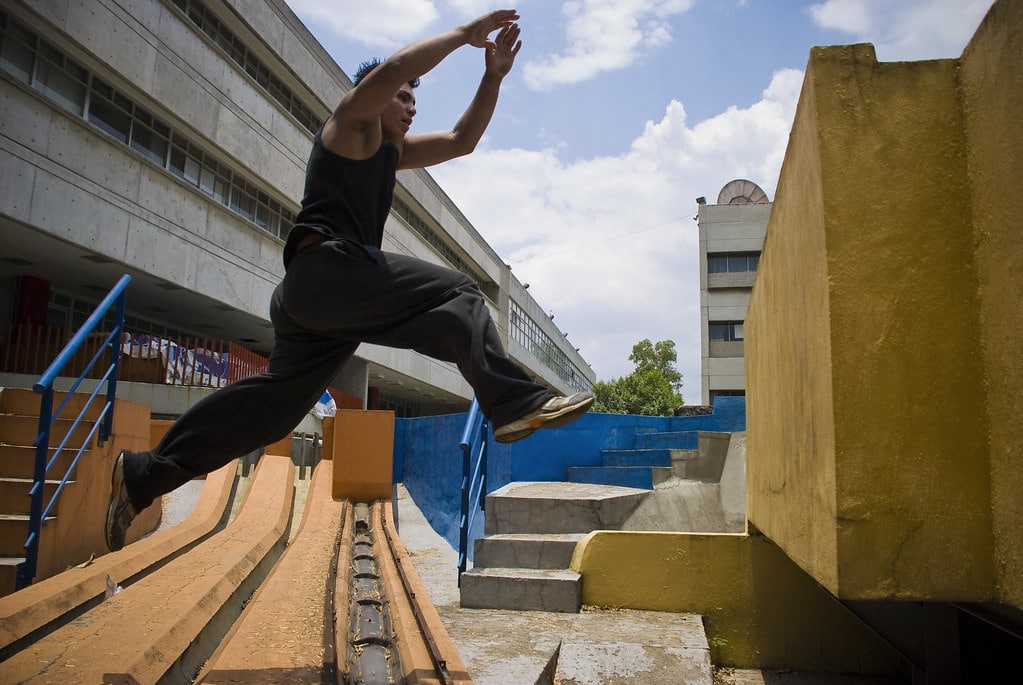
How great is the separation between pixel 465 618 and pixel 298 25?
19094 millimetres

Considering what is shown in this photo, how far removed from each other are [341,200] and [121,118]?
13764 mm

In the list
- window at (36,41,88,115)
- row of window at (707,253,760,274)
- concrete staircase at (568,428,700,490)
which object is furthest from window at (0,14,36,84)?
row of window at (707,253,760,274)

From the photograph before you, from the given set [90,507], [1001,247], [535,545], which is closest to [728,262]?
[535,545]

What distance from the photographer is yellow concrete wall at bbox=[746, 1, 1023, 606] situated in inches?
63.3

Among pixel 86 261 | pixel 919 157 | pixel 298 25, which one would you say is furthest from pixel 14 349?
pixel 919 157

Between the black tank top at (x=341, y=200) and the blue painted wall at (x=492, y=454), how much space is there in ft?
20.0

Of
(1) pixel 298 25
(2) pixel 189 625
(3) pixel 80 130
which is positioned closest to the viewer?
(2) pixel 189 625

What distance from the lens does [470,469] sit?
5328 millimetres

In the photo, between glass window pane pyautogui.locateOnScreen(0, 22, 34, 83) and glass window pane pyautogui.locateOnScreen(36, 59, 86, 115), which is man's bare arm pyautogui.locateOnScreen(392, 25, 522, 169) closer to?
glass window pane pyautogui.locateOnScreen(0, 22, 34, 83)

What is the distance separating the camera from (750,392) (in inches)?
175

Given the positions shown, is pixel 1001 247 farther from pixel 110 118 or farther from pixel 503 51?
pixel 110 118

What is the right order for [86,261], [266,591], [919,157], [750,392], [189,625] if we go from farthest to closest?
[86,261] → [750,392] → [266,591] → [189,625] → [919,157]

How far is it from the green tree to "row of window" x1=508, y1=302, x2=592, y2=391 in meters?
3.10

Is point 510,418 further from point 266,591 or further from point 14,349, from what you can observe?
point 14,349
